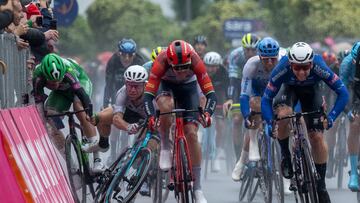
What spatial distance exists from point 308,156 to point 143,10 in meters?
54.7

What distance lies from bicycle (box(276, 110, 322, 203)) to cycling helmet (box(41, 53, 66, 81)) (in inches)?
105

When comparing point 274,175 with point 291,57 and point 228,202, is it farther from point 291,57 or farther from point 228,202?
point 291,57

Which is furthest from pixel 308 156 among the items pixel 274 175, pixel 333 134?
pixel 333 134

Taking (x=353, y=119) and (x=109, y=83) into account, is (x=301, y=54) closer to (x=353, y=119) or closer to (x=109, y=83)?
(x=353, y=119)

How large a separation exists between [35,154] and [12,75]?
1251 millimetres

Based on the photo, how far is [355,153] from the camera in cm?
1566

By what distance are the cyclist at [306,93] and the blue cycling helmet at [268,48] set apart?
6.59ft

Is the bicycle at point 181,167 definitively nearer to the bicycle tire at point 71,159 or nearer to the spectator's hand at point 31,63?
the bicycle tire at point 71,159

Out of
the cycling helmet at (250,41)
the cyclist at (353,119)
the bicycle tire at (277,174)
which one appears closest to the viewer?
the bicycle tire at (277,174)

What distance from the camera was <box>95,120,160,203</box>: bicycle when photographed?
12.7 m

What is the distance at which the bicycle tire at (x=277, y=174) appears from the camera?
46.8ft

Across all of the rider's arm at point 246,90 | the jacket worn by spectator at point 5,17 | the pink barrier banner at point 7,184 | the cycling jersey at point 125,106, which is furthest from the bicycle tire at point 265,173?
the pink barrier banner at point 7,184

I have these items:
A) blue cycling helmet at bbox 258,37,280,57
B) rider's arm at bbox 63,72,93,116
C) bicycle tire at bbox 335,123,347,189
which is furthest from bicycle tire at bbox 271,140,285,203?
bicycle tire at bbox 335,123,347,189

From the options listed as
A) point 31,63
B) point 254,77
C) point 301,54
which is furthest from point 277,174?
point 31,63
